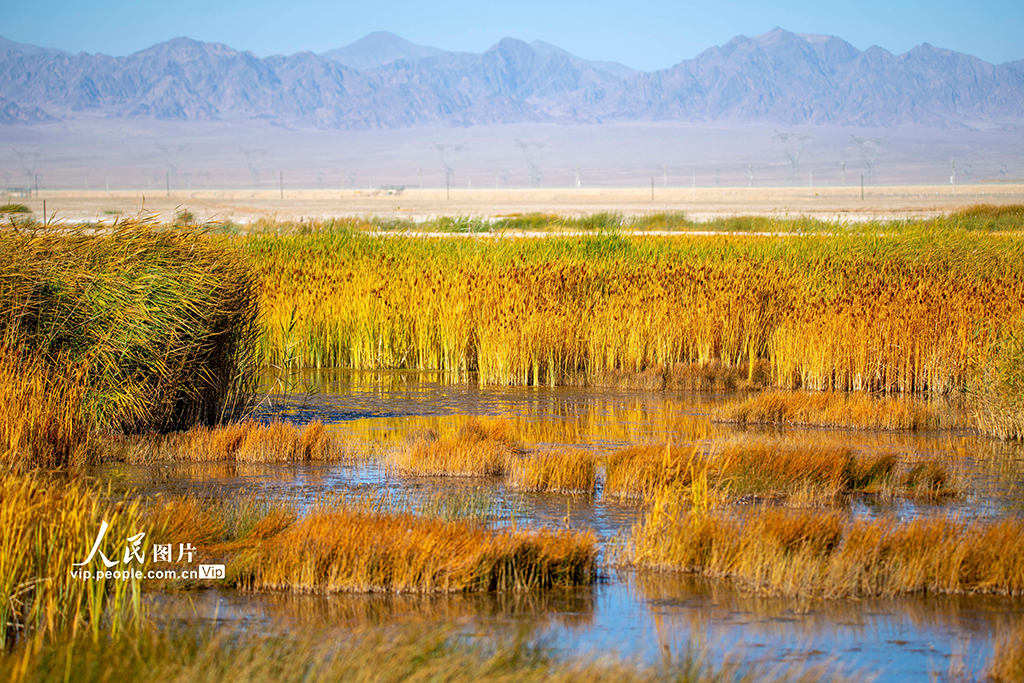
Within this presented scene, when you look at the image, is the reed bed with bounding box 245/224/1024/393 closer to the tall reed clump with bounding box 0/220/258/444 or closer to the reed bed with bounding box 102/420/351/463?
the tall reed clump with bounding box 0/220/258/444

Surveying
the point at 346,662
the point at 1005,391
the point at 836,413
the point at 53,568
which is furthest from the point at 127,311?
the point at 1005,391

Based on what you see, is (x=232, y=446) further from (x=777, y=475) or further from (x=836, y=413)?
(x=836, y=413)

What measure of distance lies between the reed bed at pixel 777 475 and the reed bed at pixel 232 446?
2.55 metres

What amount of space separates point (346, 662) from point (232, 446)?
16.9 feet

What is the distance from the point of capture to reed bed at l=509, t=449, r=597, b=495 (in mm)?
8359

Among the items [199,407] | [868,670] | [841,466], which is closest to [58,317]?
[199,407]

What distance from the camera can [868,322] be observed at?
1363cm

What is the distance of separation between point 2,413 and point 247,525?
8.54 feet

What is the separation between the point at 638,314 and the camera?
48.2 ft

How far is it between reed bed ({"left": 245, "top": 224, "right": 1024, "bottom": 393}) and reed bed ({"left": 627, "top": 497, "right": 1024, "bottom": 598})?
240 inches

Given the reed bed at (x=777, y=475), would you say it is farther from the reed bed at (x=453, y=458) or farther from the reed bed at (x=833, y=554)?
the reed bed at (x=833, y=554)

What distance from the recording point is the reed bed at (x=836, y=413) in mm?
11133

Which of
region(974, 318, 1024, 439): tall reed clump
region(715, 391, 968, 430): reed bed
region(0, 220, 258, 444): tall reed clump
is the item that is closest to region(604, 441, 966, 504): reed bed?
region(974, 318, 1024, 439): tall reed clump

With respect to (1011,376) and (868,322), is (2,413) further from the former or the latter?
(868,322)
